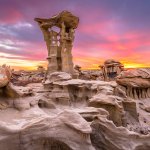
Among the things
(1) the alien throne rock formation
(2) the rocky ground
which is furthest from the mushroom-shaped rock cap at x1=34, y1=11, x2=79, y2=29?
(2) the rocky ground

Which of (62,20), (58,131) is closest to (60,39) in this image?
(62,20)

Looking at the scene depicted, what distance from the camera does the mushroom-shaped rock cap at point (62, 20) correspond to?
2442 cm

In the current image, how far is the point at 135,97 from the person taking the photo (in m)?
22.4

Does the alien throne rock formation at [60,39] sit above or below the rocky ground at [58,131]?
above

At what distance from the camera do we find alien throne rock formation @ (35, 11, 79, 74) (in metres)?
24.8

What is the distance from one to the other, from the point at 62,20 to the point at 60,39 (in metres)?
1.97

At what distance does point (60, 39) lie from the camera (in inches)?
981

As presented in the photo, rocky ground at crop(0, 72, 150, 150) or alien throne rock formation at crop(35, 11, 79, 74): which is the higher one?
alien throne rock formation at crop(35, 11, 79, 74)

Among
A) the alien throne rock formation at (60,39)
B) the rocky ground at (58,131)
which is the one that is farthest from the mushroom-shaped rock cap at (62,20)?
the rocky ground at (58,131)

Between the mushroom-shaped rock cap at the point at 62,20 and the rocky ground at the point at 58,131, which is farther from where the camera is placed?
the mushroom-shaped rock cap at the point at 62,20

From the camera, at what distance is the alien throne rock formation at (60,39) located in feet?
81.2

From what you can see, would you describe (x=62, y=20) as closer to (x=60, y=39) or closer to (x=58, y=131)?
(x=60, y=39)

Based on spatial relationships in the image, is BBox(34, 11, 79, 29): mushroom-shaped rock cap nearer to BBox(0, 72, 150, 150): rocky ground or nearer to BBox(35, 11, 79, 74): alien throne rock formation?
BBox(35, 11, 79, 74): alien throne rock formation

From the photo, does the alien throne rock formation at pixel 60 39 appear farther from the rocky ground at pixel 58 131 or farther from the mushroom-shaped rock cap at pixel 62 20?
the rocky ground at pixel 58 131
